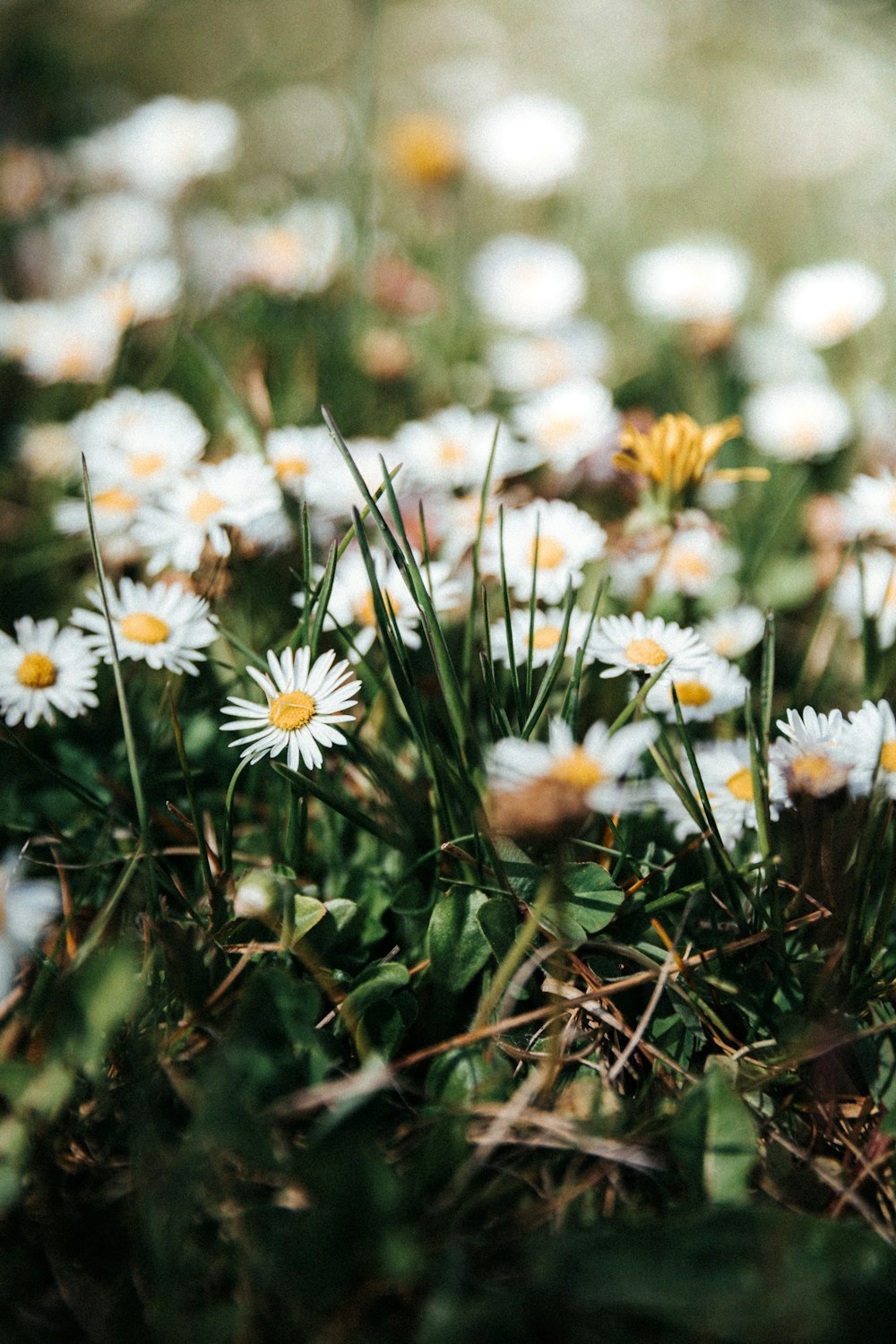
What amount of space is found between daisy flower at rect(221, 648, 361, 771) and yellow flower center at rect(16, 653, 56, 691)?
0.20 m

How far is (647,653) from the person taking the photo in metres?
0.82

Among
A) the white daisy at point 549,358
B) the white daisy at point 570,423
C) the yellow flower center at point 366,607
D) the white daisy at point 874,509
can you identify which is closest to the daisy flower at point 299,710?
the yellow flower center at point 366,607

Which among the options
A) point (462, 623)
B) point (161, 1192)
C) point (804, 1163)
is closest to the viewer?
point (161, 1192)

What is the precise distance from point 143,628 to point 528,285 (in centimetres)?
100

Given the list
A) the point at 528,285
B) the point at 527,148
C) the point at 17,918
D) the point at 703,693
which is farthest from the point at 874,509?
the point at 527,148

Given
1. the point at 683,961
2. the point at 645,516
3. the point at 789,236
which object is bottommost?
the point at 683,961

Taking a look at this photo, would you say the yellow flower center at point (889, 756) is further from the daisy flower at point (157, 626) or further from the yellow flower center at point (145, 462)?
the yellow flower center at point (145, 462)

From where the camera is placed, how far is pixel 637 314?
1.62m

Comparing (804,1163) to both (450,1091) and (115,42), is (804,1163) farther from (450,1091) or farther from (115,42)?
(115,42)

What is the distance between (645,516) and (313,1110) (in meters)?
0.65

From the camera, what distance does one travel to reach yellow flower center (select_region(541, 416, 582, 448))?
116 cm

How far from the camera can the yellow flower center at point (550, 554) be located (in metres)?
0.97

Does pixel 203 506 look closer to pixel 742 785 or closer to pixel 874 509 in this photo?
pixel 742 785

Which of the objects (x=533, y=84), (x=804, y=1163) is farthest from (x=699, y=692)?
(x=533, y=84)
